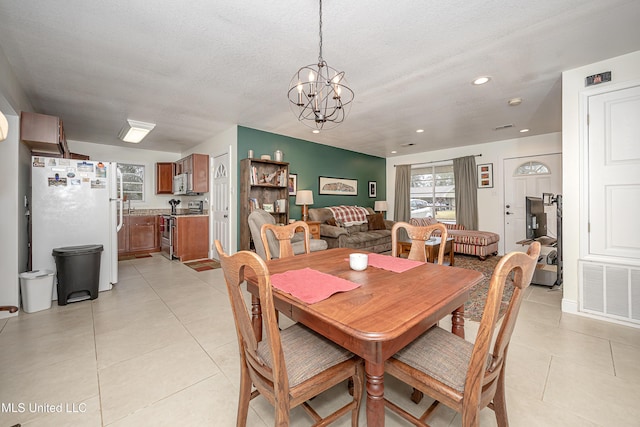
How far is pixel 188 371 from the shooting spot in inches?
67.6

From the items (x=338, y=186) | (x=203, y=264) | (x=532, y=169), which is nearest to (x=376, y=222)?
(x=338, y=186)

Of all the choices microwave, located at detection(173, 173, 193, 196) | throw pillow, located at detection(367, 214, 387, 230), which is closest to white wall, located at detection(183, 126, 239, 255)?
microwave, located at detection(173, 173, 193, 196)

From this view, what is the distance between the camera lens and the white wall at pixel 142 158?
5.57 meters

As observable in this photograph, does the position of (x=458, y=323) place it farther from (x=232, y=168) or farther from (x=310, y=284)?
(x=232, y=168)

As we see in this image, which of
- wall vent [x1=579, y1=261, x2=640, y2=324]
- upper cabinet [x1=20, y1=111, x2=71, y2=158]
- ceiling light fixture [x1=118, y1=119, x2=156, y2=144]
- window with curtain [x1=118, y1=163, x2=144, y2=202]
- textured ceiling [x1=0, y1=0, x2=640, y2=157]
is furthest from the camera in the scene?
window with curtain [x1=118, y1=163, x2=144, y2=202]

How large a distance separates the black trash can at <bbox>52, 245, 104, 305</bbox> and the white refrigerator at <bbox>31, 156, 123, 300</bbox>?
0.22 meters

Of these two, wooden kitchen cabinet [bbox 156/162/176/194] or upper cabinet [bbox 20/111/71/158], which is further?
wooden kitchen cabinet [bbox 156/162/176/194]

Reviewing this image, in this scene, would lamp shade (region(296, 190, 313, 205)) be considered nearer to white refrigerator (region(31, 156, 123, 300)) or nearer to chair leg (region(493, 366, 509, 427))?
white refrigerator (region(31, 156, 123, 300))

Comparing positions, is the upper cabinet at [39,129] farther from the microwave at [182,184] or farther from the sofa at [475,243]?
the sofa at [475,243]

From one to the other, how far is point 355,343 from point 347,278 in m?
0.48

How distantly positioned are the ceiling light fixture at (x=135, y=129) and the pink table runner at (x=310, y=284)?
4298mm

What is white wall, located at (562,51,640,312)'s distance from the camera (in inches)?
100

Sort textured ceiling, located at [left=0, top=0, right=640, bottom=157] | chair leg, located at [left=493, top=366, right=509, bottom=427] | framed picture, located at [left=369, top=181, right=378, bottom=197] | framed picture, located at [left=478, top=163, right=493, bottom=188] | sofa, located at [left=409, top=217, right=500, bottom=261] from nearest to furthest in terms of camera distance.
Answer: chair leg, located at [left=493, top=366, right=509, bottom=427], textured ceiling, located at [left=0, top=0, right=640, bottom=157], sofa, located at [left=409, top=217, right=500, bottom=261], framed picture, located at [left=478, top=163, right=493, bottom=188], framed picture, located at [left=369, top=181, right=378, bottom=197]

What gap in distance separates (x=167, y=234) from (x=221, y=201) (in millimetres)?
1470
